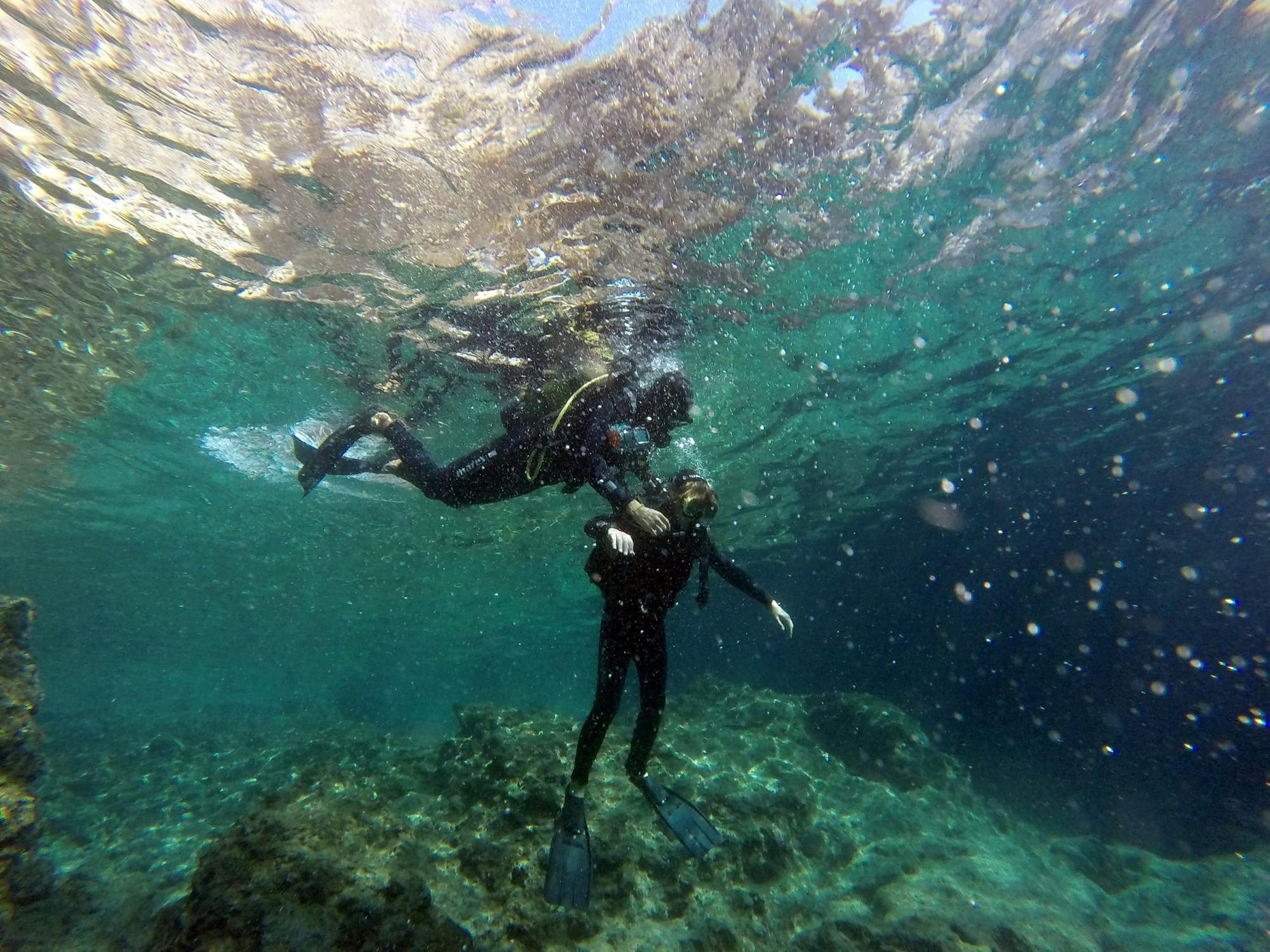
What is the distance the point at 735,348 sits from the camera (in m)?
12.1

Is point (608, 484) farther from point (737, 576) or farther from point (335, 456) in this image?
point (335, 456)

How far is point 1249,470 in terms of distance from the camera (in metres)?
19.1

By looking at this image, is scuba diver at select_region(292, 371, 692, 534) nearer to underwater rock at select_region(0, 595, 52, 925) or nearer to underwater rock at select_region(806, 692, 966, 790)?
underwater rock at select_region(0, 595, 52, 925)

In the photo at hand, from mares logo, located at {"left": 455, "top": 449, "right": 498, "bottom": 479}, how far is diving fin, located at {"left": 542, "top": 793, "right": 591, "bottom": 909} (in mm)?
4032

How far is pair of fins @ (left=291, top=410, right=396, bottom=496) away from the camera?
305 inches

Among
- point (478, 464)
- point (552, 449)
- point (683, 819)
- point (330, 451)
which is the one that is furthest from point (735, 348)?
point (683, 819)

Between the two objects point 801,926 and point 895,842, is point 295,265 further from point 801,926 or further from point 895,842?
point 895,842

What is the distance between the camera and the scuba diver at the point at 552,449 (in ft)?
20.2

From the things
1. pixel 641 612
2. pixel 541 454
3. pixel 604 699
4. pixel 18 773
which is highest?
pixel 541 454

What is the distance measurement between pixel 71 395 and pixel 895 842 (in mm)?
22383

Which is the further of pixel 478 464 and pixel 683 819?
pixel 478 464

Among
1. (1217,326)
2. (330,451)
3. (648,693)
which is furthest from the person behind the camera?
(1217,326)

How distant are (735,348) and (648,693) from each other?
8362 mm

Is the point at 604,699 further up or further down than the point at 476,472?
further down
